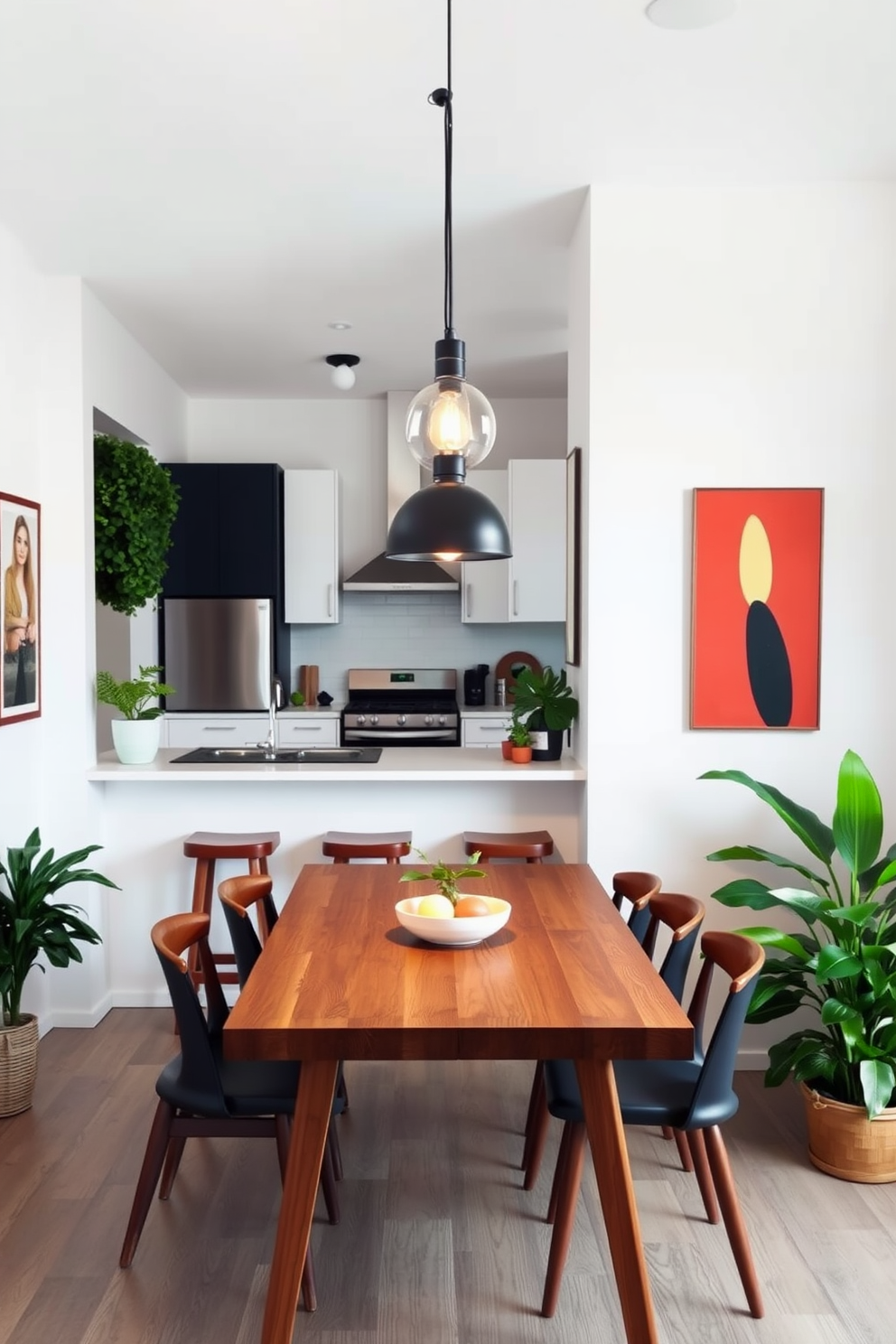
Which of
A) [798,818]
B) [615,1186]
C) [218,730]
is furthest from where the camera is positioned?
[218,730]

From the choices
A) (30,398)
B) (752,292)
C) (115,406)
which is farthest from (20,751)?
(752,292)

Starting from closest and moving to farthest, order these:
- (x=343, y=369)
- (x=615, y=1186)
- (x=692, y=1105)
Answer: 1. (x=615, y=1186)
2. (x=692, y=1105)
3. (x=343, y=369)

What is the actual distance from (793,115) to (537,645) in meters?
4.07

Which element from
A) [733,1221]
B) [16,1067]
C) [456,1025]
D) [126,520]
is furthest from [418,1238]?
[126,520]

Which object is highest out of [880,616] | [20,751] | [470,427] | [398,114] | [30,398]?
[398,114]

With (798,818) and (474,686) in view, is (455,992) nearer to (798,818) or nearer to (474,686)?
(798,818)

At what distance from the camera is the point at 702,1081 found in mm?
2352

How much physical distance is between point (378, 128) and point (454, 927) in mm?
2247

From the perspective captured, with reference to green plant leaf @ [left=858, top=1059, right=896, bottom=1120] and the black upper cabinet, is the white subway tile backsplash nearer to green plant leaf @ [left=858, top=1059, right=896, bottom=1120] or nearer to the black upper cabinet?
the black upper cabinet

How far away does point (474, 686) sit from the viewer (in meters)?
6.76

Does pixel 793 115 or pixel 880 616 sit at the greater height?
pixel 793 115

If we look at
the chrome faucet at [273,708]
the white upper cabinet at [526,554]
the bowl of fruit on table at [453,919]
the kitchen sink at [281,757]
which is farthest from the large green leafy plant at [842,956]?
the white upper cabinet at [526,554]

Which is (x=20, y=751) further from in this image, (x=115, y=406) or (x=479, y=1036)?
(x=479, y=1036)

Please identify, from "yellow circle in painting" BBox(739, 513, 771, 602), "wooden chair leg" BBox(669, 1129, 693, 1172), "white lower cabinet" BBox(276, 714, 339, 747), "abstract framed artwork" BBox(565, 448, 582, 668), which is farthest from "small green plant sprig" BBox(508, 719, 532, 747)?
"white lower cabinet" BBox(276, 714, 339, 747)
